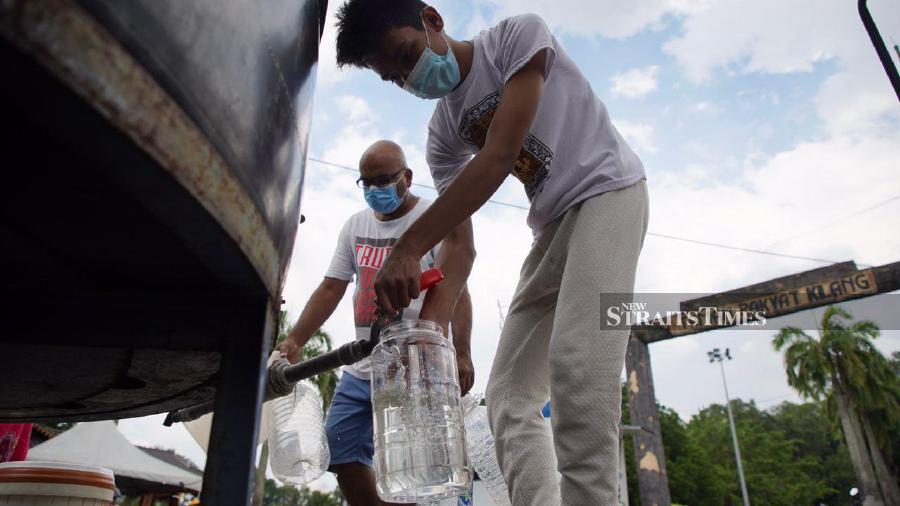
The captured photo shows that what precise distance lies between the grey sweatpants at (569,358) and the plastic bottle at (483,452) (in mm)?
1291

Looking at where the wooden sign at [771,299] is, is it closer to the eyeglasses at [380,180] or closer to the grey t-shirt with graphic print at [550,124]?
the eyeglasses at [380,180]

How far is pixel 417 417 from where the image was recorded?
1.81 meters

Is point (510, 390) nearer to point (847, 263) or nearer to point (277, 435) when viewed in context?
point (277, 435)

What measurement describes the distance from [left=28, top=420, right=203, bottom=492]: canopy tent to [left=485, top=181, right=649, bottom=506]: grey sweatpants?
9.49m

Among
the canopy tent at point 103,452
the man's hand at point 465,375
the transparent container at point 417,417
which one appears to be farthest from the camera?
the canopy tent at point 103,452

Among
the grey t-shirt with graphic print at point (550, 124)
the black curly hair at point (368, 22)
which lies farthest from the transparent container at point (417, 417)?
the black curly hair at point (368, 22)

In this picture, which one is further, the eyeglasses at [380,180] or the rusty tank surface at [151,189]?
the eyeglasses at [380,180]

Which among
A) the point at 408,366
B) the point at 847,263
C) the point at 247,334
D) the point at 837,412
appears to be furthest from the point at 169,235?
the point at 837,412

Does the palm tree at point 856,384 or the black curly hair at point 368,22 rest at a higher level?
the palm tree at point 856,384

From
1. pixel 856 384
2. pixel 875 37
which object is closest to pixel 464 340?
pixel 875 37

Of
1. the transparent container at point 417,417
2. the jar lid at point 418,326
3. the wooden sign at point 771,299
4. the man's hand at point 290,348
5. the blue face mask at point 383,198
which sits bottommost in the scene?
the transparent container at point 417,417

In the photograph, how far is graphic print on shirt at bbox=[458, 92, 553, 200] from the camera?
1.88m

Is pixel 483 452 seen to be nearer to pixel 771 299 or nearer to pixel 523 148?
pixel 523 148

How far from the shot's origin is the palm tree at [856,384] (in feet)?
80.6
